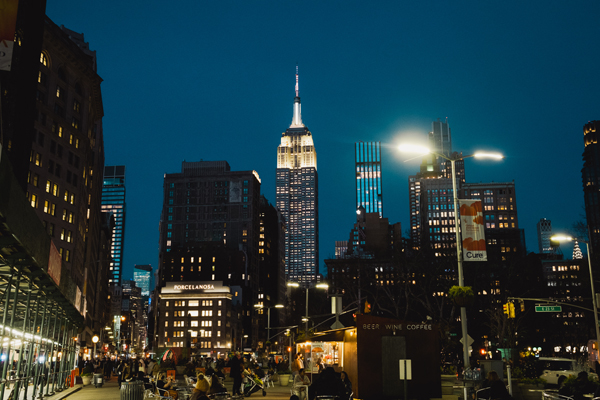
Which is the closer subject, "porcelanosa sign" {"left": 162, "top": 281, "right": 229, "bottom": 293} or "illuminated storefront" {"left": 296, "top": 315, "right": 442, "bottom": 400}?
"illuminated storefront" {"left": 296, "top": 315, "right": 442, "bottom": 400}

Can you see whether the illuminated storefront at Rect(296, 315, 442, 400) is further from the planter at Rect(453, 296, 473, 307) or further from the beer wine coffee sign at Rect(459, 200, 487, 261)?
the beer wine coffee sign at Rect(459, 200, 487, 261)

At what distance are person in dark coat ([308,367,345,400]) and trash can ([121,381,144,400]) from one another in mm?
7447

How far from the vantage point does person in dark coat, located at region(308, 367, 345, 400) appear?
53.0 ft

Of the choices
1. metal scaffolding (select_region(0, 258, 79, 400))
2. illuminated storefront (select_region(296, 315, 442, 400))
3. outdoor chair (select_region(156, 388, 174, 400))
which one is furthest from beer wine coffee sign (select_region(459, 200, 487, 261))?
metal scaffolding (select_region(0, 258, 79, 400))

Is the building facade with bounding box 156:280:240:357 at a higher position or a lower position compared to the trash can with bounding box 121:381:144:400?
higher

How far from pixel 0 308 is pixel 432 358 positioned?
59.3 feet

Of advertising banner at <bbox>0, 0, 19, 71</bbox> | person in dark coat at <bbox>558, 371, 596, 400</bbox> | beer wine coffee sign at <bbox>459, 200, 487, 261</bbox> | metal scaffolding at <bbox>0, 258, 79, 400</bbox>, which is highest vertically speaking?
advertising banner at <bbox>0, 0, 19, 71</bbox>

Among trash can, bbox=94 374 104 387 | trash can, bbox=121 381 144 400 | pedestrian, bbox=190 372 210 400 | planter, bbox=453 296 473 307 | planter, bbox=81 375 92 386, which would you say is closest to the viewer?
pedestrian, bbox=190 372 210 400

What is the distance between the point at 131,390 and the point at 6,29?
41.4ft

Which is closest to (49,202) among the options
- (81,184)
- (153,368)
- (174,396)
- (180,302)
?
(81,184)

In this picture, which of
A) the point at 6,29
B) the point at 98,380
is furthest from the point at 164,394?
the point at 98,380

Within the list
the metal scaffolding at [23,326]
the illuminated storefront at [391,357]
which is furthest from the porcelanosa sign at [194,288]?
the illuminated storefront at [391,357]

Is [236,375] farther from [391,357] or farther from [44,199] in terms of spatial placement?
[44,199]

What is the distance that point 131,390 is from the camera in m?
20.2
